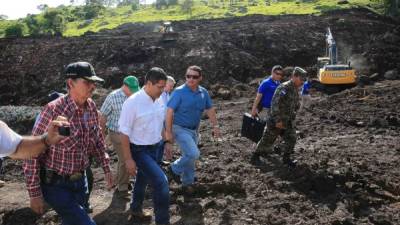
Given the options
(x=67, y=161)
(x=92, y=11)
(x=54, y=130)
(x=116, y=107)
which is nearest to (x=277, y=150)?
(x=116, y=107)

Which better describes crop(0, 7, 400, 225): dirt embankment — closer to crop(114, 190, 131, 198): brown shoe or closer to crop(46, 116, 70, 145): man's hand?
crop(114, 190, 131, 198): brown shoe

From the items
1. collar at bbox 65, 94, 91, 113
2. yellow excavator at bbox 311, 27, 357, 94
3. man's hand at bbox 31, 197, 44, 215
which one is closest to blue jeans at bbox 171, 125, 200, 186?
collar at bbox 65, 94, 91, 113

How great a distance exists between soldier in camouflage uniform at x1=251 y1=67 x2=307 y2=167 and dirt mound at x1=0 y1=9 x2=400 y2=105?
14681mm

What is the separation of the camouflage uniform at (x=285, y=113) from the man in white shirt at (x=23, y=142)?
483cm

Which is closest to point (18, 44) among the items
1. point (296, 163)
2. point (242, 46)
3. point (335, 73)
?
point (242, 46)

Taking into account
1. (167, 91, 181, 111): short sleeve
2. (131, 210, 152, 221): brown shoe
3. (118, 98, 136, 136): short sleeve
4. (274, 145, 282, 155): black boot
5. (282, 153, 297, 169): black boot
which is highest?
(118, 98, 136, 136): short sleeve

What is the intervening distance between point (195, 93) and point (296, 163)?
246 cm

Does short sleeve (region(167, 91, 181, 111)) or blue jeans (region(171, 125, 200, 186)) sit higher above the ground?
short sleeve (region(167, 91, 181, 111))

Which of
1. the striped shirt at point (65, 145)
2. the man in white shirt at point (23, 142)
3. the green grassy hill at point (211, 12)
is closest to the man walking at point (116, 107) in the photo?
the striped shirt at point (65, 145)

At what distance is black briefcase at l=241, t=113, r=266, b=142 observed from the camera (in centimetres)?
882

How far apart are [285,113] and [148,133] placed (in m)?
3.09

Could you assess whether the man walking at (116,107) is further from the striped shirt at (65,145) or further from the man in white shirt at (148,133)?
the striped shirt at (65,145)

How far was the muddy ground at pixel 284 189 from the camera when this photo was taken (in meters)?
6.13

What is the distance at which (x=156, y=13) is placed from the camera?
70.1 metres
